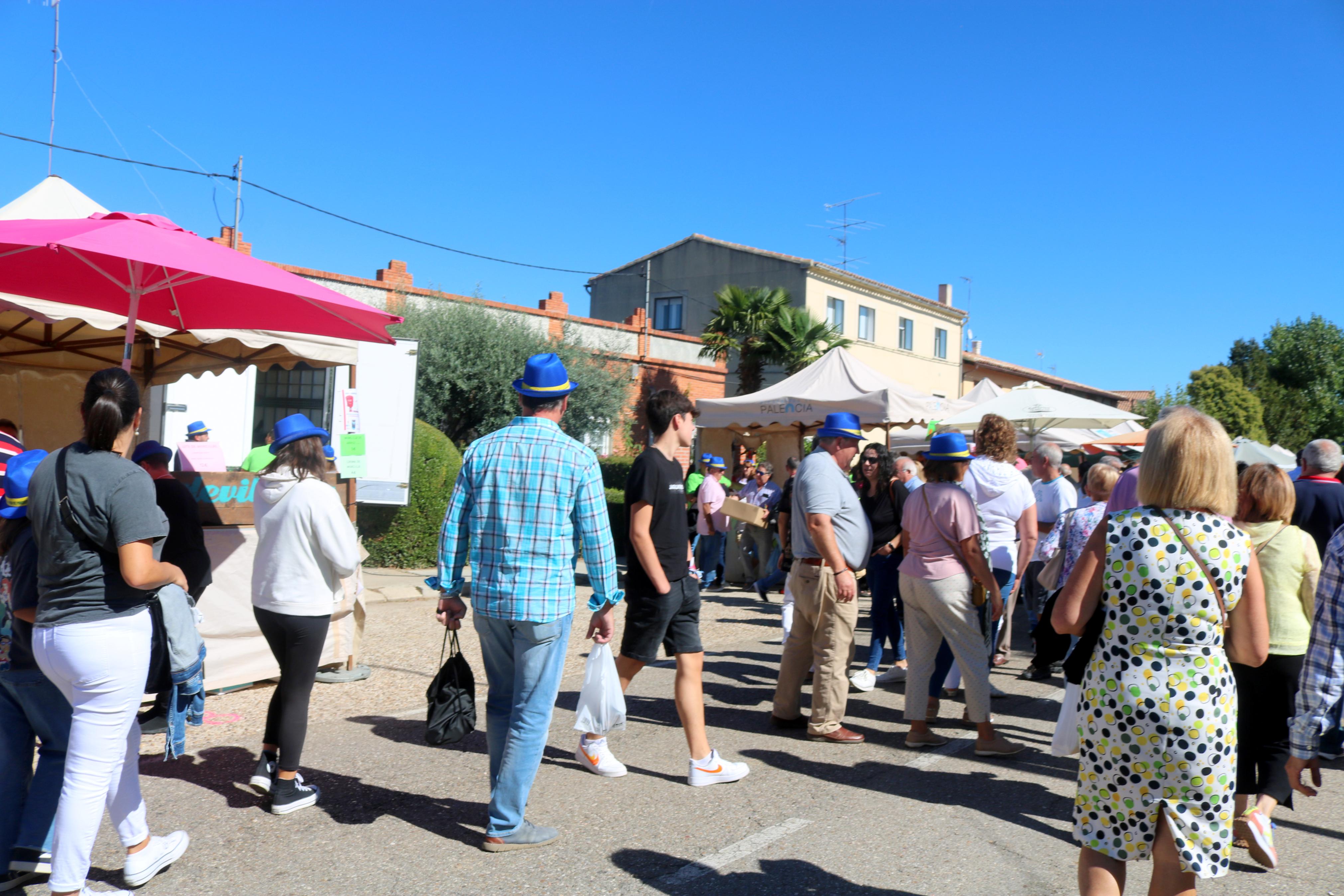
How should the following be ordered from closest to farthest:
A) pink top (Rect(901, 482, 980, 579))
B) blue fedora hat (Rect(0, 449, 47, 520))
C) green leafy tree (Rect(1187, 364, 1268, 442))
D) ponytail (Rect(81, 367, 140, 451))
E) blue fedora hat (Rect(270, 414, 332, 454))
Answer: ponytail (Rect(81, 367, 140, 451)) < blue fedora hat (Rect(0, 449, 47, 520)) < blue fedora hat (Rect(270, 414, 332, 454)) < pink top (Rect(901, 482, 980, 579)) < green leafy tree (Rect(1187, 364, 1268, 442))

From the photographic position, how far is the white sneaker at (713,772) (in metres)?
4.71

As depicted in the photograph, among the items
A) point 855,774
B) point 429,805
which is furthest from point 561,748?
point 855,774

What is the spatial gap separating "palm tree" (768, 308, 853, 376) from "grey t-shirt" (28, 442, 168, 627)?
2330 centimetres

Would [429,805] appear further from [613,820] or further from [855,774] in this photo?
[855,774]

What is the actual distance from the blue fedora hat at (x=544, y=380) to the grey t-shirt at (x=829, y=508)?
72.7 inches

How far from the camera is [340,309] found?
6324mm

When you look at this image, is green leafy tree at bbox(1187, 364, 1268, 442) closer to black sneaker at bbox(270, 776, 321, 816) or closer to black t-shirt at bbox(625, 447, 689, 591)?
black t-shirt at bbox(625, 447, 689, 591)

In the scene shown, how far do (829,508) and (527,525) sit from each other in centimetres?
208

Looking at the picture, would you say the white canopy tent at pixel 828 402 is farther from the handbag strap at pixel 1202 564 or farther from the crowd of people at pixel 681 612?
the handbag strap at pixel 1202 564

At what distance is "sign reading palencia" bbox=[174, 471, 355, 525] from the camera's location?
20.3ft

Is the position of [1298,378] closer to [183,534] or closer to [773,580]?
[773,580]

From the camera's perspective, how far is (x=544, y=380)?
3.97 meters

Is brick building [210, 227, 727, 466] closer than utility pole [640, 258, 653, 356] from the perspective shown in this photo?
Yes

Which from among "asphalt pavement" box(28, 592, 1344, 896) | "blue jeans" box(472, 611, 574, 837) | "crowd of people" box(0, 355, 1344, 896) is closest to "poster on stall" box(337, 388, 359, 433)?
"crowd of people" box(0, 355, 1344, 896)
